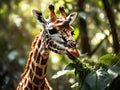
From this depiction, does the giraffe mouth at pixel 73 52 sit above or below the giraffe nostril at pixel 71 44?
below

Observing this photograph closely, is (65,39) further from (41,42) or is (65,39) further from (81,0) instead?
(81,0)

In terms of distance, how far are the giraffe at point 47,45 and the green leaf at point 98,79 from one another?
208 millimetres

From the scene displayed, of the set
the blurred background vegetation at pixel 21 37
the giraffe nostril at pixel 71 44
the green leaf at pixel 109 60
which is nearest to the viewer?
the giraffe nostril at pixel 71 44

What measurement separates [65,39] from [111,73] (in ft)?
1.49

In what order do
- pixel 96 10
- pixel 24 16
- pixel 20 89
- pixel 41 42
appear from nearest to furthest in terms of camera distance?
pixel 41 42
pixel 20 89
pixel 96 10
pixel 24 16

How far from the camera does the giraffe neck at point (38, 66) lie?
4.13 m

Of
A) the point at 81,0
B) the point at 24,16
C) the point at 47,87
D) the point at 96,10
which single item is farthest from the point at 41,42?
the point at 24,16

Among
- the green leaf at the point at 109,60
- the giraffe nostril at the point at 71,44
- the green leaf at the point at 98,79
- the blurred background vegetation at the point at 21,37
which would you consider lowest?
the blurred background vegetation at the point at 21,37

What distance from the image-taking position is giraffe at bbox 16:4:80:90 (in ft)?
12.8

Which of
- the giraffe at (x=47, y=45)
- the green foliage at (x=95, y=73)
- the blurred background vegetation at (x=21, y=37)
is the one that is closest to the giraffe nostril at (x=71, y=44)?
the giraffe at (x=47, y=45)

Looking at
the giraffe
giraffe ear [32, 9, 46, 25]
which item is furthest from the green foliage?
giraffe ear [32, 9, 46, 25]

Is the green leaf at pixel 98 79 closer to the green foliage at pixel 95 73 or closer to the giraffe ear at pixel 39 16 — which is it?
the green foliage at pixel 95 73

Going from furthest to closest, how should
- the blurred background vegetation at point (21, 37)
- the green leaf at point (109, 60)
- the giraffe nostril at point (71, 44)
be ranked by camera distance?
the blurred background vegetation at point (21, 37) → the green leaf at point (109, 60) → the giraffe nostril at point (71, 44)

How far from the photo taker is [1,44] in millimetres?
8312
